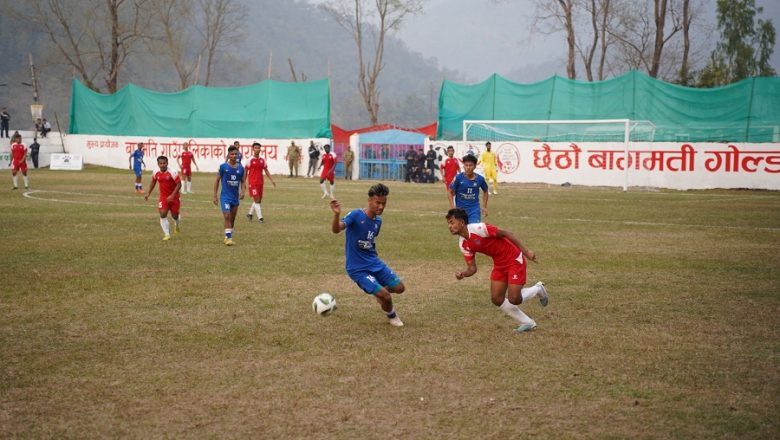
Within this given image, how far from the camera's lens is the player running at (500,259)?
29.6 ft

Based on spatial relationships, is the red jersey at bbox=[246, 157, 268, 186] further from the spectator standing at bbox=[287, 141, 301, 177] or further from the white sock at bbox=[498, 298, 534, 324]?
the spectator standing at bbox=[287, 141, 301, 177]

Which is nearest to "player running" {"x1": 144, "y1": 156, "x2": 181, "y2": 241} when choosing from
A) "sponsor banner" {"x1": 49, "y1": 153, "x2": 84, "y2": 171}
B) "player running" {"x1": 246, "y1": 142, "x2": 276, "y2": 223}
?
"player running" {"x1": 246, "y1": 142, "x2": 276, "y2": 223}

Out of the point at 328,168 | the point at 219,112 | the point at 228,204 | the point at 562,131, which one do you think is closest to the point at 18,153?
the point at 328,168

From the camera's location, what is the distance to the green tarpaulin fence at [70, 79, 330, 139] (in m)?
48.9

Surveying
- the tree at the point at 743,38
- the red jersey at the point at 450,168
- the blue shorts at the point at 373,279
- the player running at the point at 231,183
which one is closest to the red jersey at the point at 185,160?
the red jersey at the point at 450,168

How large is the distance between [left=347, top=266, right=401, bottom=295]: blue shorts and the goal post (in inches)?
1028

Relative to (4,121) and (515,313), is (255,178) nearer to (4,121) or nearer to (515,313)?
(515,313)

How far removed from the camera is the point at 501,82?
141ft

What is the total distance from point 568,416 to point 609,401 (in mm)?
539

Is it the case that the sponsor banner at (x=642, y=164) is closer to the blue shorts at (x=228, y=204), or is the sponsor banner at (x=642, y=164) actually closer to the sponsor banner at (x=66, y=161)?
the blue shorts at (x=228, y=204)

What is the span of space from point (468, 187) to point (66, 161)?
4372 centimetres

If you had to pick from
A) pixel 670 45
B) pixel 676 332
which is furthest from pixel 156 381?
pixel 670 45

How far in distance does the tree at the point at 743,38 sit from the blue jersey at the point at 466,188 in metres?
56.9

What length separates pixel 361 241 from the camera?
955cm
